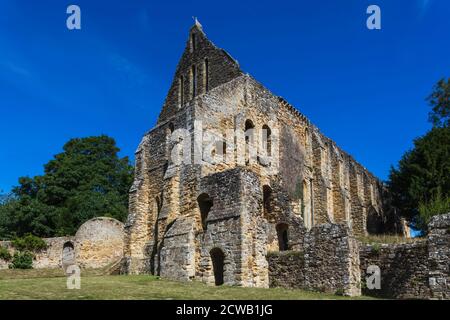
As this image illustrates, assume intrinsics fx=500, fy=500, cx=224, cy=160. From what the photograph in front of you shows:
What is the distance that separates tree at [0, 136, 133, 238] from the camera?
39.6 meters

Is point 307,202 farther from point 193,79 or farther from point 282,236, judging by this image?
point 193,79

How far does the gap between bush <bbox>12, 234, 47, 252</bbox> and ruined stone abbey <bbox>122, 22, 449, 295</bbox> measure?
27.7 ft

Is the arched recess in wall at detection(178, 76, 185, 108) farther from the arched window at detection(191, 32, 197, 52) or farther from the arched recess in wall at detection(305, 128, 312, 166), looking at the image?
the arched recess in wall at detection(305, 128, 312, 166)

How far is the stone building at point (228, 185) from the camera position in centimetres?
1877

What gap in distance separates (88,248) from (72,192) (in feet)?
42.8

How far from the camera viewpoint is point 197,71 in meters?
32.0

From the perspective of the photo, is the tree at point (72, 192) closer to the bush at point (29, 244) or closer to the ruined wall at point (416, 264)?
the bush at point (29, 244)

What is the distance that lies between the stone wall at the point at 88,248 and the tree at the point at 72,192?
5996 millimetres

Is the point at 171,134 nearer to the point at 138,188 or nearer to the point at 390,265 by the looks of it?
the point at 138,188

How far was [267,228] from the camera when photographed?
21516 mm

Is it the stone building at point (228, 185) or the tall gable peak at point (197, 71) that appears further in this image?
the tall gable peak at point (197, 71)

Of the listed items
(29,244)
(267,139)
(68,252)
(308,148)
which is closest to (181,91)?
(267,139)

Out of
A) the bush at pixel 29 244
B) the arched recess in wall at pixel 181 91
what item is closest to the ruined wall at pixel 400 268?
the arched recess in wall at pixel 181 91

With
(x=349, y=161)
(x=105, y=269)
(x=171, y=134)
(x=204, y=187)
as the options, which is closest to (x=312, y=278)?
(x=204, y=187)
